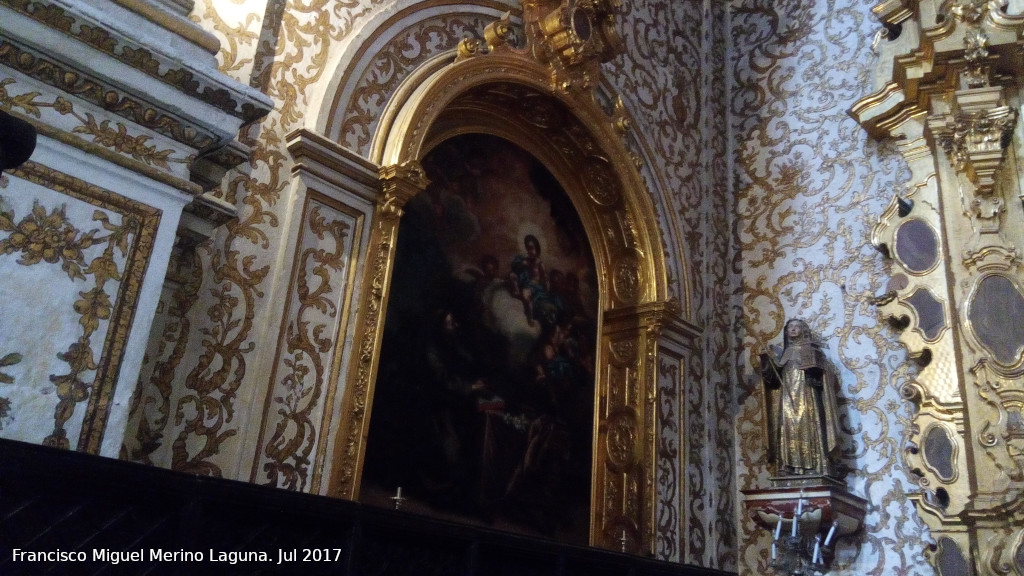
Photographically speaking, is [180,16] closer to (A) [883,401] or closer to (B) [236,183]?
(B) [236,183]

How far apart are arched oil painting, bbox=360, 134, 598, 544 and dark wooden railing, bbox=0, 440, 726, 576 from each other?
1.33m

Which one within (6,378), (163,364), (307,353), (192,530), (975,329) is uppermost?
(975,329)

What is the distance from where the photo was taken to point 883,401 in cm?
553

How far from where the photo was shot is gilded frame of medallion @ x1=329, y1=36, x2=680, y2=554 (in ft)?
12.9

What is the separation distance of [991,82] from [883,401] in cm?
217

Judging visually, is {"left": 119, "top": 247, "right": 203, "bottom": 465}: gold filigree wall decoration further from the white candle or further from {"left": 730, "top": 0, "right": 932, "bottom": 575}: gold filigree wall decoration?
{"left": 730, "top": 0, "right": 932, "bottom": 575}: gold filigree wall decoration

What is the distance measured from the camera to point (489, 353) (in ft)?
15.2

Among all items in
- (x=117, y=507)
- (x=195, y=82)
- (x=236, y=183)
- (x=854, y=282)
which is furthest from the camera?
(x=854, y=282)

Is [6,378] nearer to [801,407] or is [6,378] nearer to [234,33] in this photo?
[234,33]

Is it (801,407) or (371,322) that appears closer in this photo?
(371,322)

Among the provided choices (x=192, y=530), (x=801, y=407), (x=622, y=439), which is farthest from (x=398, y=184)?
(x=801, y=407)

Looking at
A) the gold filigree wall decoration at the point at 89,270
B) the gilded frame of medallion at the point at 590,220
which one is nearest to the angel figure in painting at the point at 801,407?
the gilded frame of medallion at the point at 590,220

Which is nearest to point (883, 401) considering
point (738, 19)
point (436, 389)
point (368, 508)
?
point (436, 389)

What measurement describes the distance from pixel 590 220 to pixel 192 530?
4157 mm
